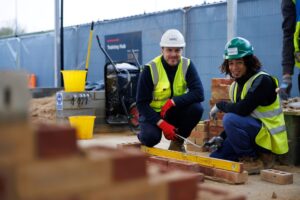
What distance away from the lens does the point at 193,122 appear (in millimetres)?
4629

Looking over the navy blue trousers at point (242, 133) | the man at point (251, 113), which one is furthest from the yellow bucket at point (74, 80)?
the navy blue trousers at point (242, 133)

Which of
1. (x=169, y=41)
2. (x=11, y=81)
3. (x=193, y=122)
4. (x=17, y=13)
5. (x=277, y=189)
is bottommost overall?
(x=277, y=189)

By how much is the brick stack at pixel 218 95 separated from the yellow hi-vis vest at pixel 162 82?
737 mm

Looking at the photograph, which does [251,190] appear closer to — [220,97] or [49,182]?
[220,97]

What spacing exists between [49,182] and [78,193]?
0.08 m

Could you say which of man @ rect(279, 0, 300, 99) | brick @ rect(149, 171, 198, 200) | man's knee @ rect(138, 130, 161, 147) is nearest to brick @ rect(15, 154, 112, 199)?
brick @ rect(149, 171, 198, 200)

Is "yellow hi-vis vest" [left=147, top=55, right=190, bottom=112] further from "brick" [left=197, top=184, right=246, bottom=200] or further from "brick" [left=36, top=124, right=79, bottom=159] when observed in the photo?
"brick" [left=36, top=124, right=79, bottom=159]

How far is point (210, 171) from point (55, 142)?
9.37ft

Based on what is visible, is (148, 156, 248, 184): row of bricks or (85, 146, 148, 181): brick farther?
(148, 156, 248, 184): row of bricks

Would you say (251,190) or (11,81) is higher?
(11,81)

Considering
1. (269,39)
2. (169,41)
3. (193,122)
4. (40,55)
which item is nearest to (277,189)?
(193,122)

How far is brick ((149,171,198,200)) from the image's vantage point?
1316mm

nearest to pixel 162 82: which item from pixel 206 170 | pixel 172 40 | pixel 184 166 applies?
pixel 172 40

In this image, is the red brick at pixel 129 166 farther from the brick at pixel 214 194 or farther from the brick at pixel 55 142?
the brick at pixel 214 194
